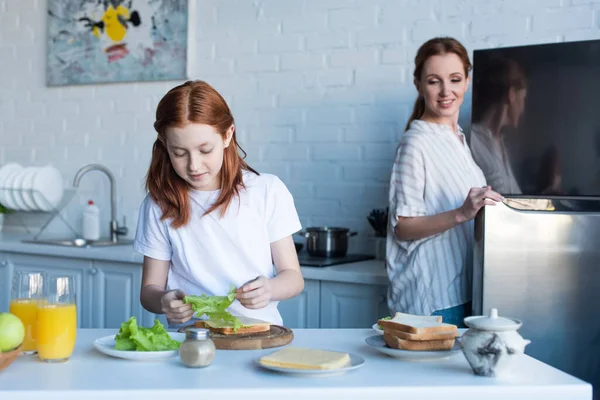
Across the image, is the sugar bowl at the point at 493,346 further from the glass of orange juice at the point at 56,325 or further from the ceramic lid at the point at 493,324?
the glass of orange juice at the point at 56,325

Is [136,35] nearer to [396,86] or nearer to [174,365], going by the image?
[396,86]

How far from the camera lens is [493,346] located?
1.41 meters

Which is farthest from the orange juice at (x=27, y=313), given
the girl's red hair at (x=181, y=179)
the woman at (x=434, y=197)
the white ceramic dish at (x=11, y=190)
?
the white ceramic dish at (x=11, y=190)

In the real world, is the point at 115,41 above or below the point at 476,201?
above

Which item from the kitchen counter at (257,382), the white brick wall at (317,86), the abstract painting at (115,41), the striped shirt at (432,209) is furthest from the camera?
the abstract painting at (115,41)

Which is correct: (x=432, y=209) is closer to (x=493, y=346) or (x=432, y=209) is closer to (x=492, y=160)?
(x=492, y=160)

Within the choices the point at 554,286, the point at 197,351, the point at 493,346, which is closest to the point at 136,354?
the point at 197,351

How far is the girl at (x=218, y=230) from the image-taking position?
6.76 feet

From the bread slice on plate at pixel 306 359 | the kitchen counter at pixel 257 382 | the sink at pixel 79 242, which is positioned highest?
the bread slice on plate at pixel 306 359

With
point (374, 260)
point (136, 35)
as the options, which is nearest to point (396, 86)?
point (374, 260)

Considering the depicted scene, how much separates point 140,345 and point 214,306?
0.22 meters

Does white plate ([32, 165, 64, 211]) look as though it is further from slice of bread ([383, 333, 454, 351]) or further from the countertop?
slice of bread ([383, 333, 454, 351])

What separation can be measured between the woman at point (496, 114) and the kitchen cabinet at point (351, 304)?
57 centimetres

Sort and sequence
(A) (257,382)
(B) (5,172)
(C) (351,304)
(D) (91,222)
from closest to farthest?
(A) (257,382), (C) (351,304), (D) (91,222), (B) (5,172)
